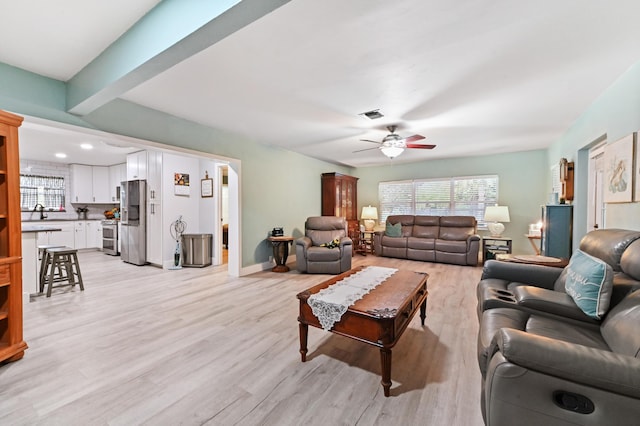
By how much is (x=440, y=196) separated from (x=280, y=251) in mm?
4418

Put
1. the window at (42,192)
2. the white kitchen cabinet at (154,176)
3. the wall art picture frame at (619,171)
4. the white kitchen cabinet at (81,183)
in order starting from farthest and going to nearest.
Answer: the white kitchen cabinet at (81,183), the window at (42,192), the white kitchen cabinet at (154,176), the wall art picture frame at (619,171)

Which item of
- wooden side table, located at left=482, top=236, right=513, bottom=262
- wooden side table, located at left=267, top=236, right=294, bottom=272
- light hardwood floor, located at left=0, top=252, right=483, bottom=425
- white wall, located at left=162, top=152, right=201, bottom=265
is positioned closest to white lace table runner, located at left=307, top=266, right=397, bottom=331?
light hardwood floor, located at left=0, top=252, right=483, bottom=425

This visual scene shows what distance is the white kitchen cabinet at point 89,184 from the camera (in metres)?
7.08

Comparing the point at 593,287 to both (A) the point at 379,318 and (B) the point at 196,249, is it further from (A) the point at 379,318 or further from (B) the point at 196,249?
(B) the point at 196,249

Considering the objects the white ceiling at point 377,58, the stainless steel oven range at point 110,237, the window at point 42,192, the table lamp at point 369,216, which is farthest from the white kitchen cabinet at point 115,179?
the table lamp at point 369,216

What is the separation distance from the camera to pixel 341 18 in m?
1.78

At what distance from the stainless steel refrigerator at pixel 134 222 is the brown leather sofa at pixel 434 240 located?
5.07 m

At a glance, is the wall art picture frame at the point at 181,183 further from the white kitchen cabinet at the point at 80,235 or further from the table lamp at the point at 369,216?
the table lamp at the point at 369,216

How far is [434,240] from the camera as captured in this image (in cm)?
585

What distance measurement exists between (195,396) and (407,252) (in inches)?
205

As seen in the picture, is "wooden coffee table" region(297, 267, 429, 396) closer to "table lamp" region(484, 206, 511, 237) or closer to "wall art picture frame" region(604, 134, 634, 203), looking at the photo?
"wall art picture frame" region(604, 134, 634, 203)

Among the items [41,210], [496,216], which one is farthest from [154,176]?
[496,216]

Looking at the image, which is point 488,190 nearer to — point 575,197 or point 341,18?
point 575,197

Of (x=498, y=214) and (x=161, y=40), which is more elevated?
(x=161, y=40)
